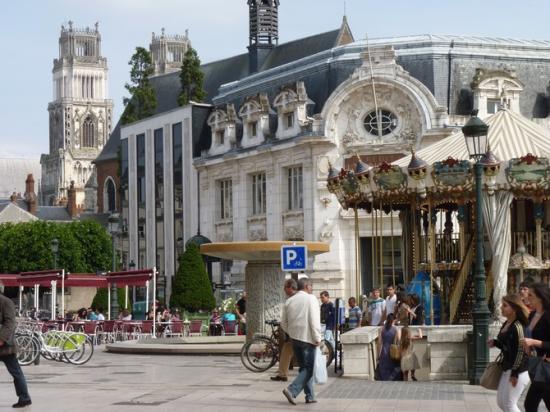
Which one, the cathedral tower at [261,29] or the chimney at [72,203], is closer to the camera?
the cathedral tower at [261,29]

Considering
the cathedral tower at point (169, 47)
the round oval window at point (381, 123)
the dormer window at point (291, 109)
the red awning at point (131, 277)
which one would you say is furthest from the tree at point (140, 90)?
the cathedral tower at point (169, 47)

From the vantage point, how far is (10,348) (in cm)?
1739

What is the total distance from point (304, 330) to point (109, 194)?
8934cm

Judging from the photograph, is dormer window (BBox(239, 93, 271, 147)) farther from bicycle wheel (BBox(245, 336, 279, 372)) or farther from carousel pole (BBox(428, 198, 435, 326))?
bicycle wheel (BBox(245, 336, 279, 372))

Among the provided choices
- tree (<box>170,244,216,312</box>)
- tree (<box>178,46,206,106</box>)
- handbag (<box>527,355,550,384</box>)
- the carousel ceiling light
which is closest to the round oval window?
tree (<box>170,244,216,312</box>)

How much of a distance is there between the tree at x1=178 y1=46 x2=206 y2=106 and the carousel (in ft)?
149

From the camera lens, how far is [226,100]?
70.2 metres

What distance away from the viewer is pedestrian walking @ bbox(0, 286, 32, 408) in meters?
17.4

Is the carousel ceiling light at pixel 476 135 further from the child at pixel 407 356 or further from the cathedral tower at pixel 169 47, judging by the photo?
the cathedral tower at pixel 169 47

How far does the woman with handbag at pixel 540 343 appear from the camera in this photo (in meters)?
13.1

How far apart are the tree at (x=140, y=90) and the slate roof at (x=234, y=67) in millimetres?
2957

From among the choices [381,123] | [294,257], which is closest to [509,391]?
[294,257]

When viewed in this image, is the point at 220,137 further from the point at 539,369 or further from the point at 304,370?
the point at 539,369

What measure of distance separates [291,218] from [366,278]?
4.94m
